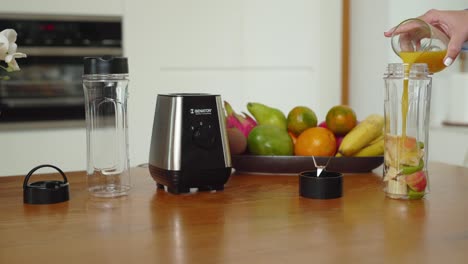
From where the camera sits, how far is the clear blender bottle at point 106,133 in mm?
1063

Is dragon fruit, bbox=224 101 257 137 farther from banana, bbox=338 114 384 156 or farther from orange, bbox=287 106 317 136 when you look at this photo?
banana, bbox=338 114 384 156

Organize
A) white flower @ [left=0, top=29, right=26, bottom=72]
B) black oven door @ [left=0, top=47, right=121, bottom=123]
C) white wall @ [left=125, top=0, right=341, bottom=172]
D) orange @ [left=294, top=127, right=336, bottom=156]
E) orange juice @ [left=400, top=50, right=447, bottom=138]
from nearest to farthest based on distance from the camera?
white flower @ [left=0, top=29, right=26, bottom=72] < orange juice @ [left=400, top=50, right=447, bottom=138] < orange @ [left=294, top=127, right=336, bottom=156] < black oven door @ [left=0, top=47, right=121, bottom=123] < white wall @ [left=125, top=0, right=341, bottom=172]

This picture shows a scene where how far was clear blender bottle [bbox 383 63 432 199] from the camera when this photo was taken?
0.98 metres

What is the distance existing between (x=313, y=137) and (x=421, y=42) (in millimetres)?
290

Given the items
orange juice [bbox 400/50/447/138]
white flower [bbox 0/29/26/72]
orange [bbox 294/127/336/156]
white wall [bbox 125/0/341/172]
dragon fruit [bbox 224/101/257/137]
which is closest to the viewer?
white flower [bbox 0/29/26/72]

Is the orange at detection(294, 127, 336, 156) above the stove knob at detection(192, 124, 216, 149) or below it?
below

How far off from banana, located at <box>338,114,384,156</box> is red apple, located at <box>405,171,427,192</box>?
0.89ft

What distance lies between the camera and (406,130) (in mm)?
1003

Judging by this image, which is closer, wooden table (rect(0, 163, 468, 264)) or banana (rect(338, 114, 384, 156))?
wooden table (rect(0, 163, 468, 264))

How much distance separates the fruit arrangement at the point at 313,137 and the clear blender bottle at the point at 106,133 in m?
0.24

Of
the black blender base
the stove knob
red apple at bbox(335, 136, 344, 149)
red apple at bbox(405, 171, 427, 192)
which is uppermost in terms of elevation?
the stove knob

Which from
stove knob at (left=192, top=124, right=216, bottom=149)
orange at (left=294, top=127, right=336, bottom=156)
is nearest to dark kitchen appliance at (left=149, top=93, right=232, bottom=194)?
stove knob at (left=192, top=124, right=216, bottom=149)

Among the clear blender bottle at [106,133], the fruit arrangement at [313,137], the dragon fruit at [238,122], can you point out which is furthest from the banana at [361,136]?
the clear blender bottle at [106,133]

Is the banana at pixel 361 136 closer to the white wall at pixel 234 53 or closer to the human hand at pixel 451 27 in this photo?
the human hand at pixel 451 27
